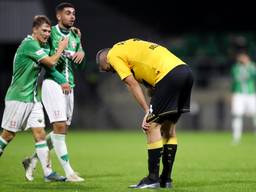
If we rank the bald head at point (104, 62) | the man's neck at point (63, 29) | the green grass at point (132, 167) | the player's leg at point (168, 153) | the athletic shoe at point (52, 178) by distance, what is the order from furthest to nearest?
1. the man's neck at point (63, 29)
2. the athletic shoe at point (52, 178)
3. the green grass at point (132, 167)
4. the player's leg at point (168, 153)
5. the bald head at point (104, 62)

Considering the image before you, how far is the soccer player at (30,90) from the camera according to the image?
10.1 metres

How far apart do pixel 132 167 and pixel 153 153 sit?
11.4 ft

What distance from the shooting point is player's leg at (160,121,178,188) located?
966 centimetres

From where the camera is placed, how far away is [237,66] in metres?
20.4

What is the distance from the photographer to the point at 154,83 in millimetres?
9461

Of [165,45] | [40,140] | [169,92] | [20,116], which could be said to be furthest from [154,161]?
[165,45]

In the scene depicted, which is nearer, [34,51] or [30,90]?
[34,51]

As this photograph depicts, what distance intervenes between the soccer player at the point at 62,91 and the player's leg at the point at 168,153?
1.38 m

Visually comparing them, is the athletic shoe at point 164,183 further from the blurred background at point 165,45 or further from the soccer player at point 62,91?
the blurred background at point 165,45

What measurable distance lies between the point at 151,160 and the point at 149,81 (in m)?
0.99

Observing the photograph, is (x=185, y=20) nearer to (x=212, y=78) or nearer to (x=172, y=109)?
(x=212, y=78)

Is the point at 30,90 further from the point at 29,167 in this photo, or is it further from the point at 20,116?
the point at 29,167

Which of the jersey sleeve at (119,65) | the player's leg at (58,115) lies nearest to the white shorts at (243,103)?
the player's leg at (58,115)

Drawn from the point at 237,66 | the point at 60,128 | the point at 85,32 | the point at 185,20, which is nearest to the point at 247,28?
the point at 185,20
